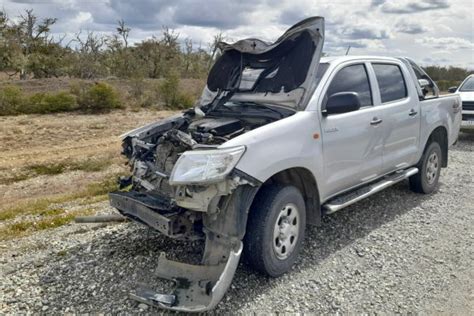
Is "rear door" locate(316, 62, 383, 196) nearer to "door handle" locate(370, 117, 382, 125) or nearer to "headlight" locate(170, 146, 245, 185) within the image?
"door handle" locate(370, 117, 382, 125)

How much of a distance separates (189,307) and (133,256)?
45.9 inches

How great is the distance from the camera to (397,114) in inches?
194

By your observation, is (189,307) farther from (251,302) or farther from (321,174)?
→ (321,174)

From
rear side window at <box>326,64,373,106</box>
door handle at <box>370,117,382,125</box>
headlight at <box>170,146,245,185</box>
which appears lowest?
headlight at <box>170,146,245,185</box>

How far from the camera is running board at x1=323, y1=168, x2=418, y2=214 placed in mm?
4047

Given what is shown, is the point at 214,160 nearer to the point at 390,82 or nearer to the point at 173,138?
the point at 173,138

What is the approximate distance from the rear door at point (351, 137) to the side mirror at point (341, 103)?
7cm

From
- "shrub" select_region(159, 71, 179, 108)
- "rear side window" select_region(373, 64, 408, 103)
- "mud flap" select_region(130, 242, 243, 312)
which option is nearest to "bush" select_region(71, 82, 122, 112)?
"shrub" select_region(159, 71, 179, 108)

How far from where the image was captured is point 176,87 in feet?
61.9

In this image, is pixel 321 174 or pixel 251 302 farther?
pixel 321 174

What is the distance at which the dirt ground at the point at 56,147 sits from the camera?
25.6ft

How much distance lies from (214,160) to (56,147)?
29.8 feet

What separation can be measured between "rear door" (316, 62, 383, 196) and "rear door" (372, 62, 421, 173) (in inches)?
8.1

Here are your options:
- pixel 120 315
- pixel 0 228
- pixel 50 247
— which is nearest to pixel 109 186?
pixel 0 228
